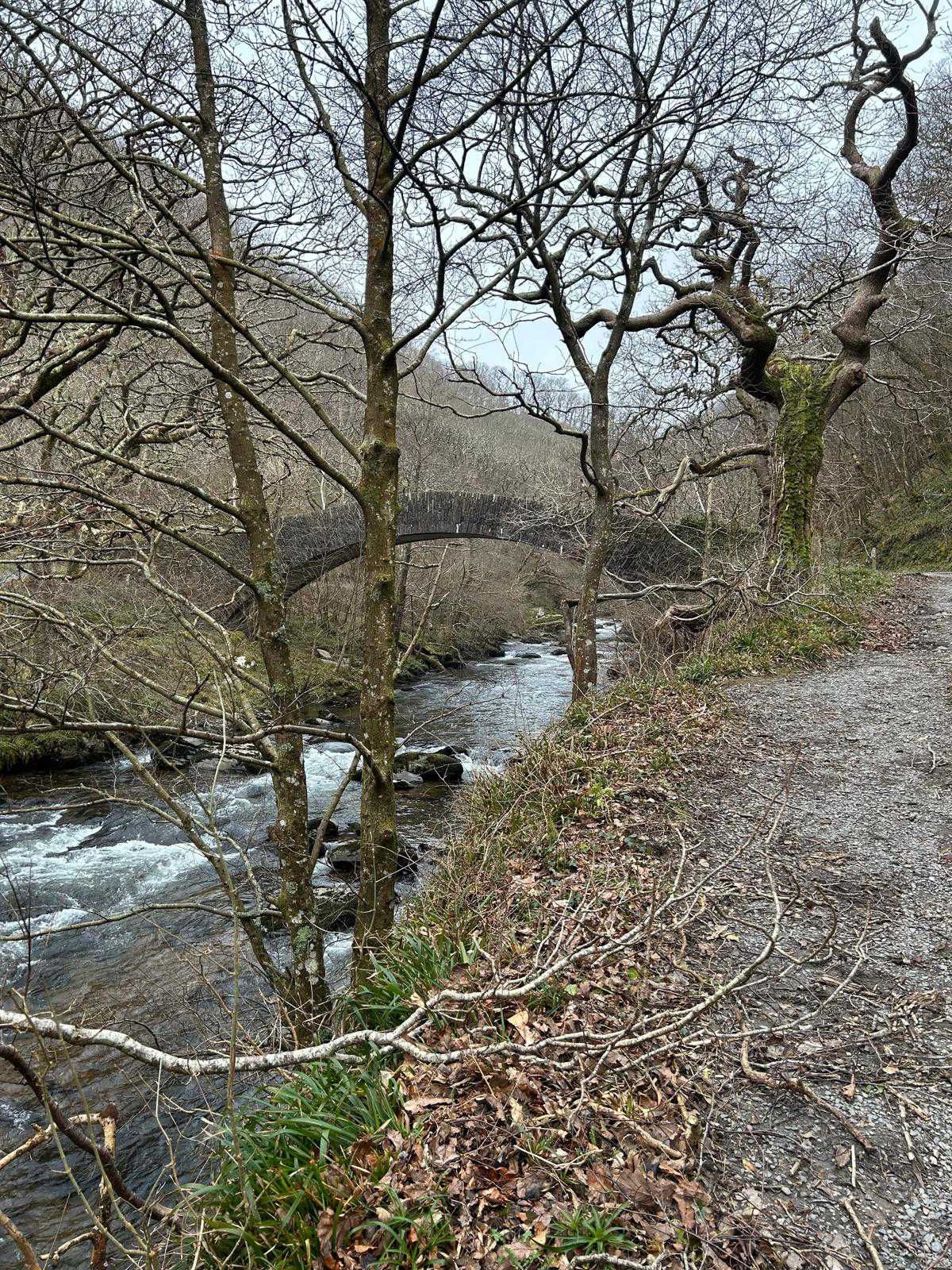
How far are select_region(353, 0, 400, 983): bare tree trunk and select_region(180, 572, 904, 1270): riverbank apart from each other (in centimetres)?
31

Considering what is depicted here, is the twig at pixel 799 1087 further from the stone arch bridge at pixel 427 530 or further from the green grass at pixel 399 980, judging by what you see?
the stone arch bridge at pixel 427 530

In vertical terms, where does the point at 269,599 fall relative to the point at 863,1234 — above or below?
above

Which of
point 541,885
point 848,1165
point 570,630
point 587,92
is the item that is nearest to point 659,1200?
point 848,1165

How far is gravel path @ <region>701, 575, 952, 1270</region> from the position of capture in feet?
7.30

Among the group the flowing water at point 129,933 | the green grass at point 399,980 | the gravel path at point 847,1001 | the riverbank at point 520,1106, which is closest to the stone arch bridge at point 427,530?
the flowing water at point 129,933

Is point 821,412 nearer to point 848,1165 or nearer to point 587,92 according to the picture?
point 587,92

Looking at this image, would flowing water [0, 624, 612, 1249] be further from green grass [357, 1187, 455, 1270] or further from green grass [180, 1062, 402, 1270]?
green grass [357, 1187, 455, 1270]

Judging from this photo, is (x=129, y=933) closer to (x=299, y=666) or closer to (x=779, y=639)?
(x=779, y=639)

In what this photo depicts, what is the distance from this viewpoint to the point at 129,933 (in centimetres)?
705

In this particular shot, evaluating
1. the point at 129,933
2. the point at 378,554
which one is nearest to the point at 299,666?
the point at 129,933

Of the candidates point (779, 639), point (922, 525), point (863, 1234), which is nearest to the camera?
point (863, 1234)

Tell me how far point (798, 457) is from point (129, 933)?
10740 mm

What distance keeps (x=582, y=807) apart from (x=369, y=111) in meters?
4.27

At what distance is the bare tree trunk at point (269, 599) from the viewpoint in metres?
3.94
